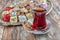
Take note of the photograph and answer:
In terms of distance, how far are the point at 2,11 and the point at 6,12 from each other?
0.08 m

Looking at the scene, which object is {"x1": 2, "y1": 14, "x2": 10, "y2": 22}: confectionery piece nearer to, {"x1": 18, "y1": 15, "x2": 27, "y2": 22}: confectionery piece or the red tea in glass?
{"x1": 18, "y1": 15, "x2": 27, "y2": 22}: confectionery piece

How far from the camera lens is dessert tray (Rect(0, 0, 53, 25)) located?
1.22m

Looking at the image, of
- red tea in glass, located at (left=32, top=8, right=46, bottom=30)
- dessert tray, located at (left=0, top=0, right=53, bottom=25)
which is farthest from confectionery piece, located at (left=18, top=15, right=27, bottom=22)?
red tea in glass, located at (left=32, top=8, right=46, bottom=30)

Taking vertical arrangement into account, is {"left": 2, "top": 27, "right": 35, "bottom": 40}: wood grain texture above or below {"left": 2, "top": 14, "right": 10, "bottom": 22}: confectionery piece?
below

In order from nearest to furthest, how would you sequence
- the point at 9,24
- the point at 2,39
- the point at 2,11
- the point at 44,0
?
the point at 2,39, the point at 9,24, the point at 2,11, the point at 44,0

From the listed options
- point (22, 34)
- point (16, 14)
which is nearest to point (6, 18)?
point (16, 14)

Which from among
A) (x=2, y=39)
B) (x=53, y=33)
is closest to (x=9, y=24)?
(x=2, y=39)

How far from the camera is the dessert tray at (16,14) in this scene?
1.22 metres

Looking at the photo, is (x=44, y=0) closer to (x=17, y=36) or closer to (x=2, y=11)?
(x=2, y=11)

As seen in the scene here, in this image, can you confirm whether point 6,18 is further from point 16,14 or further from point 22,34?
point 22,34

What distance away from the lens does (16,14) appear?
1.27 m

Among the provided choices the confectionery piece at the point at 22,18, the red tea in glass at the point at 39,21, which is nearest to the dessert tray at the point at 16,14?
the confectionery piece at the point at 22,18

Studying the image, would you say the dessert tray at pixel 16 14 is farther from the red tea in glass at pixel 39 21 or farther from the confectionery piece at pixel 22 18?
the red tea in glass at pixel 39 21

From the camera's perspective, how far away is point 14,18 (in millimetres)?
1222
